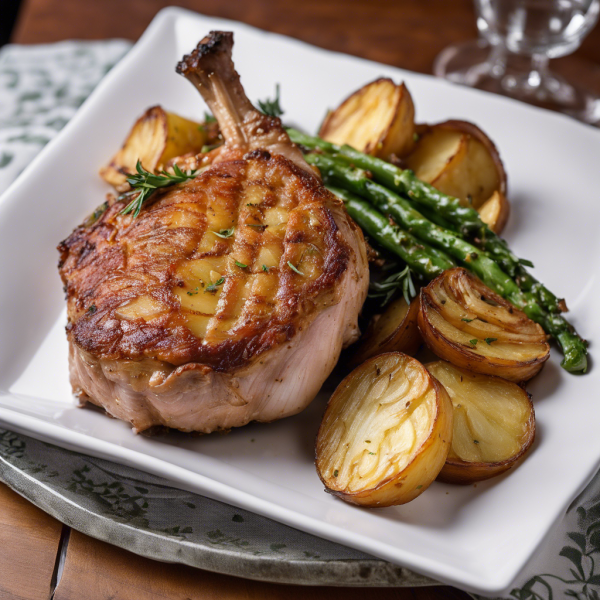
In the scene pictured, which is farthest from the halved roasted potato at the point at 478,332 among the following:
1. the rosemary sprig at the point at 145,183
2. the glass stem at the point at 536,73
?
the glass stem at the point at 536,73

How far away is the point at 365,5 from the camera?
611cm

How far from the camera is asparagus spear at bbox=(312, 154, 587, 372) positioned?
3.04 metres

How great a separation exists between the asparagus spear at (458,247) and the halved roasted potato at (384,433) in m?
0.73

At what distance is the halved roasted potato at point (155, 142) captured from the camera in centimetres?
385

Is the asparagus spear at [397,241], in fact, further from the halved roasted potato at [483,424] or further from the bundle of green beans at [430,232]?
the halved roasted potato at [483,424]

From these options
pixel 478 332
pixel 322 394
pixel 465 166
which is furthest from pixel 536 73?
pixel 322 394

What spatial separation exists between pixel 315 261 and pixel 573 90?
3516 millimetres

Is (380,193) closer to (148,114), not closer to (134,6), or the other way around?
(148,114)

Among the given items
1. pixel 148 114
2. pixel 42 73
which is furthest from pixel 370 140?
pixel 42 73

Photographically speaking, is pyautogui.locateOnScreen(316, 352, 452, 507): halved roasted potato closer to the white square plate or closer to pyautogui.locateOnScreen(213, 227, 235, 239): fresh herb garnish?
the white square plate

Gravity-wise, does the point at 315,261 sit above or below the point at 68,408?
above

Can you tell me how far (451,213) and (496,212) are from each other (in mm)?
288

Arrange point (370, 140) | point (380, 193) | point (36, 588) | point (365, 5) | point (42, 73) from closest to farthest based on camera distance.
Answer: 1. point (36, 588)
2. point (380, 193)
3. point (370, 140)
4. point (42, 73)
5. point (365, 5)

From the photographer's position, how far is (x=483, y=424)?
2.75 meters
